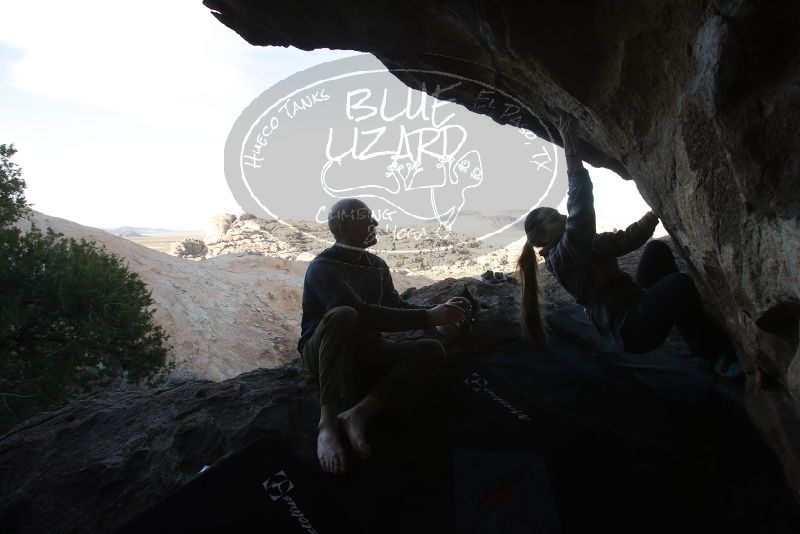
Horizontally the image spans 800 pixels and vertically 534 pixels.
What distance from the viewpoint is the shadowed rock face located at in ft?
6.50

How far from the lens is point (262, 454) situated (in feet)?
10.2

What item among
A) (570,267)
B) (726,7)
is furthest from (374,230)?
(726,7)

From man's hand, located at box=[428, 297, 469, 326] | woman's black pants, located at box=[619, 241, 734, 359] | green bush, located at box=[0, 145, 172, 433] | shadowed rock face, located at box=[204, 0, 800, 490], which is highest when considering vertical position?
shadowed rock face, located at box=[204, 0, 800, 490]

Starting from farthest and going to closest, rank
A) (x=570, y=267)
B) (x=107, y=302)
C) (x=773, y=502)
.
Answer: (x=107, y=302)
(x=570, y=267)
(x=773, y=502)

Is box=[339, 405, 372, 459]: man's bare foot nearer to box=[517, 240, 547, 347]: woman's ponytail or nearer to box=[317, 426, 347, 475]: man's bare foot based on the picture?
box=[317, 426, 347, 475]: man's bare foot

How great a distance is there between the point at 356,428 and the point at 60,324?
11.5m

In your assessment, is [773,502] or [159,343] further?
[159,343]

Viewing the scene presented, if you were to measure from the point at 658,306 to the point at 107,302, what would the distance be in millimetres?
12503

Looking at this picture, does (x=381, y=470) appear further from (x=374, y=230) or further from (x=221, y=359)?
(x=221, y=359)

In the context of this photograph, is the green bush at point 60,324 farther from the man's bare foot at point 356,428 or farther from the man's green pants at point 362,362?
the man's bare foot at point 356,428

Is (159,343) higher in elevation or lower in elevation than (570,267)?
lower

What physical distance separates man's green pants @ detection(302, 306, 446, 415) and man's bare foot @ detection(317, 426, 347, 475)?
0.63 feet

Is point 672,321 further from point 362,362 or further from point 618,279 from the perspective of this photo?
point 362,362

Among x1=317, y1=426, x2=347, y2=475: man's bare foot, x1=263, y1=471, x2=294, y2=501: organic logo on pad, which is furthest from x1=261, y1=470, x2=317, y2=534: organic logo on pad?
x1=317, y1=426, x2=347, y2=475: man's bare foot
